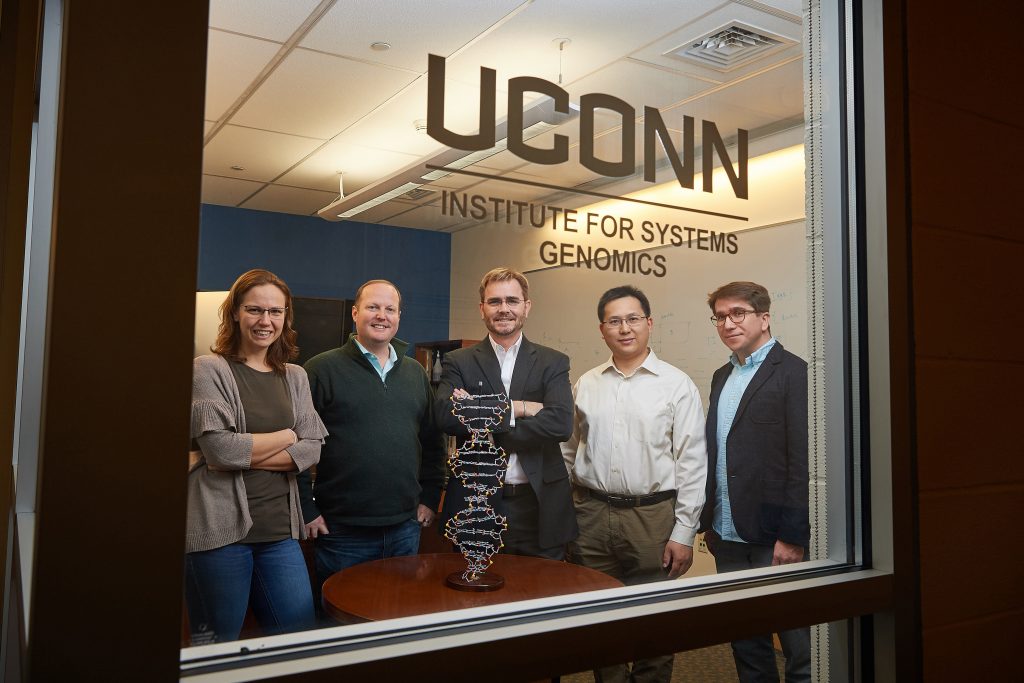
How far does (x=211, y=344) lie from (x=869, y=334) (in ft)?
3.67

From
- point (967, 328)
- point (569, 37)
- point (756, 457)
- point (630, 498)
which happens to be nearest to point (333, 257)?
point (569, 37)

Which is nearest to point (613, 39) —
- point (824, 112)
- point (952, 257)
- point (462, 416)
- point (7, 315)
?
point (824, 112)

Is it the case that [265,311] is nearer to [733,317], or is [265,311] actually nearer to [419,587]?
[419,587]

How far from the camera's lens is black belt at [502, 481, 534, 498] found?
1.13 meters

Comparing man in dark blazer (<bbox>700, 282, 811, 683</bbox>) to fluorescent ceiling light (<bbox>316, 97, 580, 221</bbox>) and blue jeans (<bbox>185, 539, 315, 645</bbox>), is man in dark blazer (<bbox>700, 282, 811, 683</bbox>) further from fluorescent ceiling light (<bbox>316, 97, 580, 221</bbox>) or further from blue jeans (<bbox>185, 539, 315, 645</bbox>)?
blue jeans (<bbox>185, 539, 315, 645</bbox>)

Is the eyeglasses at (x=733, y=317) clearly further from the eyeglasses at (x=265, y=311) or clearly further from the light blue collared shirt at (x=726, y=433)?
the eyeglasses at (x=265, y=311)

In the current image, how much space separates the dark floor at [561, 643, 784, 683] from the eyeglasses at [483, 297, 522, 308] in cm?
61

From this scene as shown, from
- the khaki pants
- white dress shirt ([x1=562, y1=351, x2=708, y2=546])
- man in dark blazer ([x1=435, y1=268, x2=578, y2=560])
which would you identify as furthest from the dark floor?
man in dark blazer ([x1=435, y1=268, x2=578, y2=560])

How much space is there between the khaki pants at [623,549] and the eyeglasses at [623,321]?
28 cm

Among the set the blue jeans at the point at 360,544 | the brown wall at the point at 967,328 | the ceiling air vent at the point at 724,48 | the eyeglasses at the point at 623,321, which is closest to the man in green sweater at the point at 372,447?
the blue jeans at the point at 360,544

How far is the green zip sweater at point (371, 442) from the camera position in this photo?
39.4 inches

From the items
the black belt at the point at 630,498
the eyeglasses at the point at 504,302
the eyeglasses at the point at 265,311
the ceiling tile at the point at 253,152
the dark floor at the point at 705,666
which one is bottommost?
the dark floor at the point at 705,666

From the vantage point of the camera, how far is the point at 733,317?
4.50 feet

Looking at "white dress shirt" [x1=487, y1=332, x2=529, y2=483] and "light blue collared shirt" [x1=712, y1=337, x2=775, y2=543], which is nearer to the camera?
"white dress shirt" [x1=487, y1=332, x2=529, y2=483]
